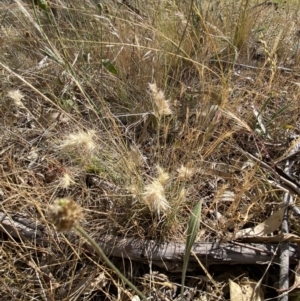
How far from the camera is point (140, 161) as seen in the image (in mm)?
991

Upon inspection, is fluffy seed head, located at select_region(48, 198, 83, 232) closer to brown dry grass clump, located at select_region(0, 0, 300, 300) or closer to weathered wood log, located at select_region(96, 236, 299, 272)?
brown dry grass clump, located at select_region(0, 0, 300, 300)

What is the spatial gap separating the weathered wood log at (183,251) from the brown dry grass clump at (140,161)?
2 cm

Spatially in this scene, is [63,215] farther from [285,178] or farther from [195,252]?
[285,178]

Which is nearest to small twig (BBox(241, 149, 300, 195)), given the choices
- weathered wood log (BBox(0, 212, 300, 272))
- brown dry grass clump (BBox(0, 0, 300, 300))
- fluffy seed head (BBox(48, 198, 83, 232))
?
brown dry grass clump (BBox(0, 0, 300, 300))

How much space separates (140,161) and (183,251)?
255 millimetres

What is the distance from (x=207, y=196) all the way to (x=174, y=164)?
125 millimetres

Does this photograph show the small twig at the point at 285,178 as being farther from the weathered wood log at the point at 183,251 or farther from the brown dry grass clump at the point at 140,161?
the weathered wood log at the point at 183,251

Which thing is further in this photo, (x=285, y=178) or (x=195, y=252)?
(x=285, y=178)

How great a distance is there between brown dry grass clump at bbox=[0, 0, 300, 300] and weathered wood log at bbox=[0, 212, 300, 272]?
2 centimetres

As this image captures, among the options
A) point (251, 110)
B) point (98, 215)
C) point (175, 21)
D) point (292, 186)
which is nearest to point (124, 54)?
point (175, 21)

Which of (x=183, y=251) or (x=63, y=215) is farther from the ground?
(x=63, y=215)

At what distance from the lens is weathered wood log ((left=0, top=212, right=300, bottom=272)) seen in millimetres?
881

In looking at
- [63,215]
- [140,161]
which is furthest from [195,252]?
[63,215]

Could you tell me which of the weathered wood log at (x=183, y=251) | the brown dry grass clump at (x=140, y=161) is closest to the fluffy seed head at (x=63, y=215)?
the brown dry grass clump at (x=140, y=161)
